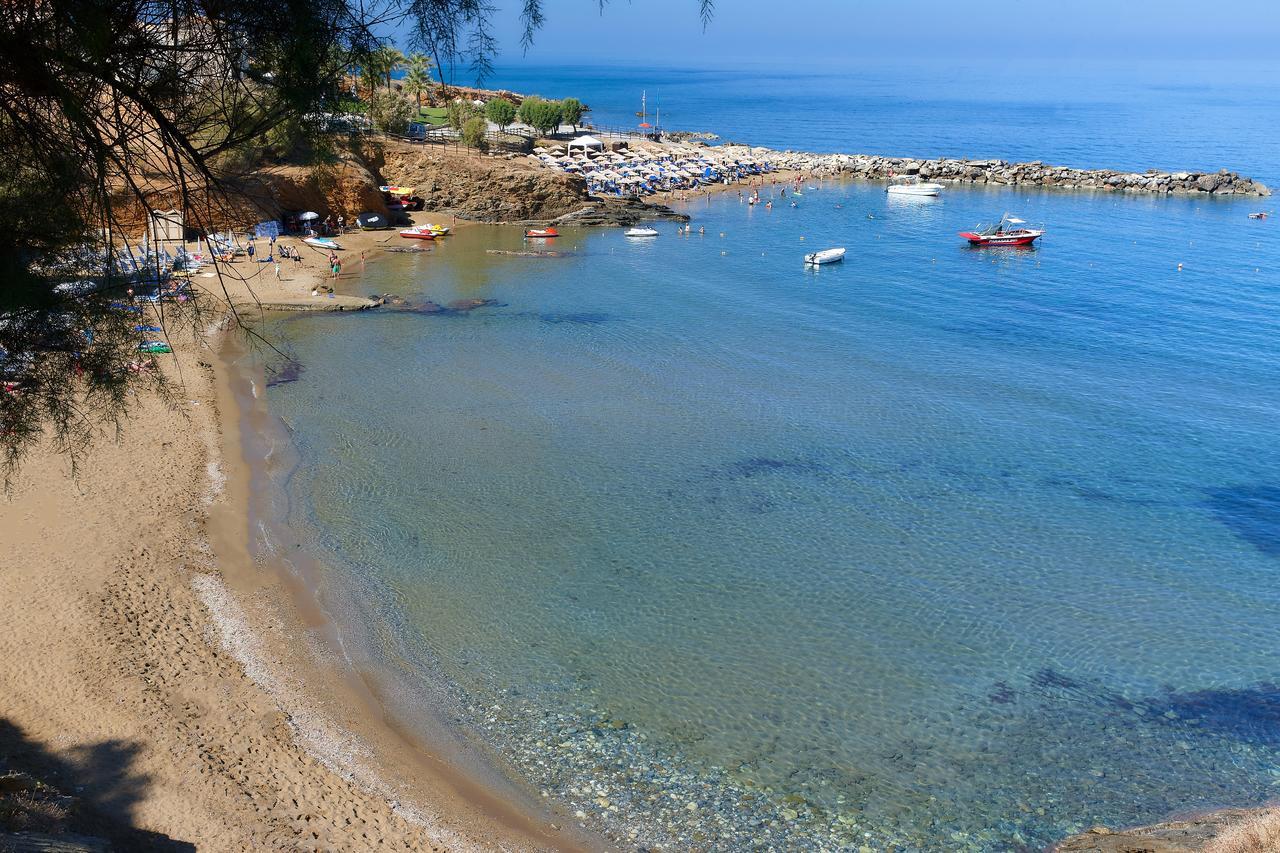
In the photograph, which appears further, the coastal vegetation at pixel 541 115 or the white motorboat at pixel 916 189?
the coastal vegetation at pixel 541 115

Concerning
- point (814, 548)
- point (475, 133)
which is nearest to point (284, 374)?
point (814, 548)

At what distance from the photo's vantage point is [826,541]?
2011 cm

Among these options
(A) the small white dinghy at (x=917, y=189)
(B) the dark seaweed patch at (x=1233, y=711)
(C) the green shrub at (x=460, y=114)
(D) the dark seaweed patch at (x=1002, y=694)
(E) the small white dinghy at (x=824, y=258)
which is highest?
(C) the green shrub at (x=460, y=114)

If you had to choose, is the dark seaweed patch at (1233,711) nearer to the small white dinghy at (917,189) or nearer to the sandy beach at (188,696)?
the sandy beach at (188,696)

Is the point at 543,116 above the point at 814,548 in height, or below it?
above

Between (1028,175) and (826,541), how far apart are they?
6819 centimetres

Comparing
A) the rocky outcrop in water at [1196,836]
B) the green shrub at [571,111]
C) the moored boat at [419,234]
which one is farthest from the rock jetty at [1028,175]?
the rocky outcrop in water at [1196,836]

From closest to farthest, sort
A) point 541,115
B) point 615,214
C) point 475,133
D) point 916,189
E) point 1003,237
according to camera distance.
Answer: point 1003,237
point 615,214
point 475,133
point 916,189
point 541,115

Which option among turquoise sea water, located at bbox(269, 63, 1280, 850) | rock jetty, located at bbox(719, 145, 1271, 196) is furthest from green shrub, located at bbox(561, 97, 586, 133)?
turquoise sea water, located at bbox(269, 63, 1280, 850)

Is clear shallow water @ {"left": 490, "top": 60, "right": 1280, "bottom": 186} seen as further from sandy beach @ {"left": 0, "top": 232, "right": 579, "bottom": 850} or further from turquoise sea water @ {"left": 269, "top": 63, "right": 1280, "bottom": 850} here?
sandy beach @ {"left": 0, "top": 232, "right": 579, "bottom": 850}

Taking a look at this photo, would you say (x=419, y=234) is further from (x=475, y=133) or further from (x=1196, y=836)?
(x=1196, y=836)

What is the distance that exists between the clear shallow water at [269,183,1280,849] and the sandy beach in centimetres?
144

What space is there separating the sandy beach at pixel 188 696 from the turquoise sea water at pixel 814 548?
121 cm

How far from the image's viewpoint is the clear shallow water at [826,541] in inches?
541
